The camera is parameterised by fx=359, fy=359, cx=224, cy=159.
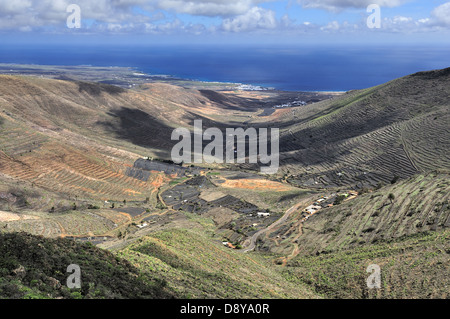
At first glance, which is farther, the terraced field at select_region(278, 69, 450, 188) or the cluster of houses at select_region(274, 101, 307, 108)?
the cluster of houses at select_region(274, 101, 307, 108)

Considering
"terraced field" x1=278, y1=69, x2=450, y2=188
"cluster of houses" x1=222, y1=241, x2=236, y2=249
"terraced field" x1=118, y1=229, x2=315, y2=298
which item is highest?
"terraced field" x1=278, y1=69, x2=450, y2=188

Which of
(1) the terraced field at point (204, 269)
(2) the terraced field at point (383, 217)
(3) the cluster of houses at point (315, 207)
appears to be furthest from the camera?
(3) the cluster of houses at point (315, 207)

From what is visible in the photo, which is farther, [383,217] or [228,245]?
[228,245]

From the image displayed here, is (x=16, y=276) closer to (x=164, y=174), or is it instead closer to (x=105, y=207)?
(x=105, y=207)

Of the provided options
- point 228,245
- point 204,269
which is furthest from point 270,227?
point 204,269

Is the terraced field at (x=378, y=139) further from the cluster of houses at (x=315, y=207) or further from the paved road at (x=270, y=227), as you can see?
the paved road at (x=270, y=227)

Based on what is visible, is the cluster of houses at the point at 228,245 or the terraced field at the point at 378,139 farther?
the terraced field at the point at 378,139

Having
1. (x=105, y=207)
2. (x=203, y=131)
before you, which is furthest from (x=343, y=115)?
(x=105, y=207)

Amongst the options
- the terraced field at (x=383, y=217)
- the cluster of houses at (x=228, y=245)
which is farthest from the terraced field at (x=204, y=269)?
the terraced field at (x=383, y=217)

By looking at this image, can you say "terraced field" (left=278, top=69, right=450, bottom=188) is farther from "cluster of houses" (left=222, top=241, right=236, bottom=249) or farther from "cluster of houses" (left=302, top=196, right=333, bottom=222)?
"cluster of houses" (left=222, top=241, right=236, bottom=249)

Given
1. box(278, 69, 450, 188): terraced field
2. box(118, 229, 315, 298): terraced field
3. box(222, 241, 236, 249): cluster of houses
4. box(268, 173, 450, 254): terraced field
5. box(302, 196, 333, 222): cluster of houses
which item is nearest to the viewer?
box(118, 229, 315, 298): terraced field

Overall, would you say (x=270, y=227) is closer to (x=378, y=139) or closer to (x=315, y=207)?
(x=315, y=207)

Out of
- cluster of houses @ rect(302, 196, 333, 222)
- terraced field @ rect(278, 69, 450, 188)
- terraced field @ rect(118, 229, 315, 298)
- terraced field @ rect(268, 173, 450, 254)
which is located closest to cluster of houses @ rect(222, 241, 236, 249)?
terraced field @ rect(118, 229, 315, 298)
